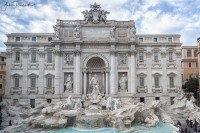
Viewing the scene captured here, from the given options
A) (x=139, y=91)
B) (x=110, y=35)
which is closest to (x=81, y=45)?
(x=110, y=35)

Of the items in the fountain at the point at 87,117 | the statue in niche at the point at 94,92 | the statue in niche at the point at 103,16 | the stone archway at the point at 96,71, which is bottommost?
the fountain at the point at 87,117

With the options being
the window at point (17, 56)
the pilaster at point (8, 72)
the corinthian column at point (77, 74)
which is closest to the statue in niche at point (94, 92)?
the corinthian column at point (77, 74)

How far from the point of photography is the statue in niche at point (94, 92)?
3300 centimetres

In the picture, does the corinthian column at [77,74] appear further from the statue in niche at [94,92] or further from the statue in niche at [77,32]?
the statue in niche at [77,32]

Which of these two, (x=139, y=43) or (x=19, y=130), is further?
(x=139, y=43)

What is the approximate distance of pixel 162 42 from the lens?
36.4 meters

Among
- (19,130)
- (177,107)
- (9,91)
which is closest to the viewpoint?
(19,130)

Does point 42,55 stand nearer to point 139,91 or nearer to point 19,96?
point 19,96

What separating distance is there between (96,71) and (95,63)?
1174 mm

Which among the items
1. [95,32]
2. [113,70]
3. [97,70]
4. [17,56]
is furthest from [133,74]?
[17,56]

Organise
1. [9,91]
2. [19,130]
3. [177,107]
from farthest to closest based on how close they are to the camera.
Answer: [9,91] < [177,107] < [19,130]

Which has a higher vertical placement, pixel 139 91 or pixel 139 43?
pixel 139 43

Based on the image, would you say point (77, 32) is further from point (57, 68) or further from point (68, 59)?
point (57, 68)

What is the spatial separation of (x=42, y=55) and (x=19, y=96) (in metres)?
6.18
